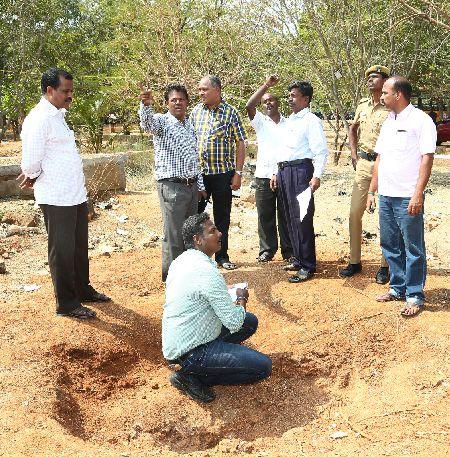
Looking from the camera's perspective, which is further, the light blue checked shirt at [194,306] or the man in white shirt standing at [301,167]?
the man in white shirt standing at [301,167]

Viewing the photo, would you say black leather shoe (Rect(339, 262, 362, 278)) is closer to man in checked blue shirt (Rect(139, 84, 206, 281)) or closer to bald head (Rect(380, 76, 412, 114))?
man in checked blue shirt (Rect(139, 84, 206, 281))

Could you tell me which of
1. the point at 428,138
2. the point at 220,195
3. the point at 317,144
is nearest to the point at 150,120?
the point at 220,195

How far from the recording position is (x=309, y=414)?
150 inches

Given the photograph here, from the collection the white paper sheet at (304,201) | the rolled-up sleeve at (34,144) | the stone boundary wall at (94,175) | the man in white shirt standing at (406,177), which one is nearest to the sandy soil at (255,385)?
the man in white shirt standing at (406,177)

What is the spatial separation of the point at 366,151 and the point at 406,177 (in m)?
0.90

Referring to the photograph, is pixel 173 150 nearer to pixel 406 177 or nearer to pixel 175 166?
pixel 175 166

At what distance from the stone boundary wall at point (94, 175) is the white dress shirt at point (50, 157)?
5024mm

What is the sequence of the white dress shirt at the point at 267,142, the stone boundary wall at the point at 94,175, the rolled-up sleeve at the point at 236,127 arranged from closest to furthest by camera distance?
the rolled-up sleeve at the point at 236,127, the white dress shirt at the point at 267,142, the stone boundary wall at the point at 94,175

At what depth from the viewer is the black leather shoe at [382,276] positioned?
17.1ft

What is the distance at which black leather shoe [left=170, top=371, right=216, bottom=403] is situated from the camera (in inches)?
152

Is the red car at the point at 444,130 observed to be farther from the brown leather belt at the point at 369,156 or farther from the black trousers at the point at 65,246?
the black trousers at the point at 65,246

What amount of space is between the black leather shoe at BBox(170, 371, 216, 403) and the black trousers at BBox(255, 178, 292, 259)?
240 centimetres

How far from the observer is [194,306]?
11.9 ft

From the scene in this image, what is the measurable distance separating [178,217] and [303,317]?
136 cm
